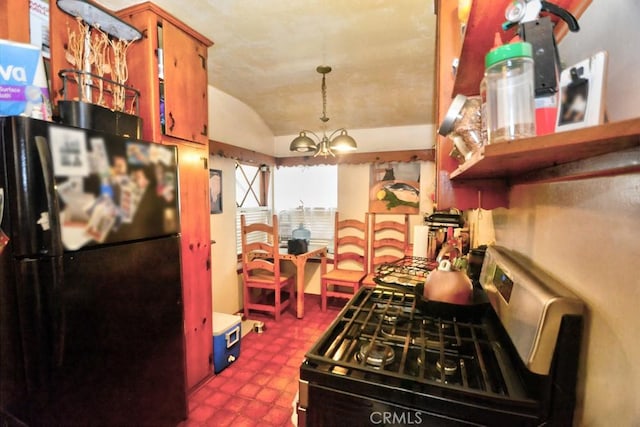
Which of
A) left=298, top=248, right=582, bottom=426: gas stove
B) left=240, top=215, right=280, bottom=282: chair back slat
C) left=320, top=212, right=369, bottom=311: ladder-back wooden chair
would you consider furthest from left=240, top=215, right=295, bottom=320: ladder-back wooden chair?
left=298, top=248, right=582, bottom=426: gas stove

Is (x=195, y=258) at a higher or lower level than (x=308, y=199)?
lower

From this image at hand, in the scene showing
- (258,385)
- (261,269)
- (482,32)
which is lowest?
(258,385)

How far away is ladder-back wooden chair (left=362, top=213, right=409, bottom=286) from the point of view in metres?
3.41

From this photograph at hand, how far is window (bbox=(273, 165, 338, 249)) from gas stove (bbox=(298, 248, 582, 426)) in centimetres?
288

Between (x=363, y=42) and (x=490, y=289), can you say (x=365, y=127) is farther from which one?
(x=490, y=289)

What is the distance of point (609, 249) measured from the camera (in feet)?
1.76

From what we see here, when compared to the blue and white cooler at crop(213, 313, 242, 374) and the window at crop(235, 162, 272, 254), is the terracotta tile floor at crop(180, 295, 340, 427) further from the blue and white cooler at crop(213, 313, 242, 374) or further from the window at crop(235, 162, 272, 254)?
the window at crop(235, 162, 272, 254)

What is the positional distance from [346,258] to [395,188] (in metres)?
1.03

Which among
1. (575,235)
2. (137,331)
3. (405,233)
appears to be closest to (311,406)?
(575,235)

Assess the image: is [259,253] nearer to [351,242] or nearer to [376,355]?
[351,242]

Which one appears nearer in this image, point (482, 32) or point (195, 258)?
point (482, 32)

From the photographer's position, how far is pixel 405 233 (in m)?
3.45

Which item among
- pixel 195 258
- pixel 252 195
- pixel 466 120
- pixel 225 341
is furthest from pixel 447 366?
pixel 252 195

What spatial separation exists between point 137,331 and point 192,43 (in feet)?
5.58
